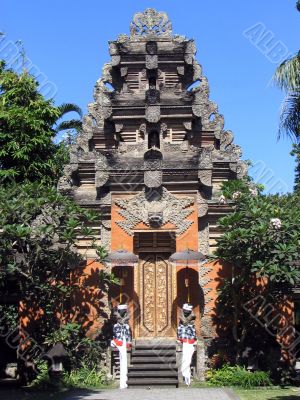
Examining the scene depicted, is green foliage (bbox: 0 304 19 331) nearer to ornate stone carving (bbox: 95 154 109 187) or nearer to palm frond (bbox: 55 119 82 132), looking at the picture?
ornate stone carving (bbox: 95 154 109 187)

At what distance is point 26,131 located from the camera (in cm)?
2120

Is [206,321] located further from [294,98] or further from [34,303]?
[294,98]

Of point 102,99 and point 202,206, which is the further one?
point 102,99

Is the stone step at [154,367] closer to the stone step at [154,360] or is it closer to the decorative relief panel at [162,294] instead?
the stone step at [154,360]

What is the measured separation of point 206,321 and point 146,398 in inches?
138

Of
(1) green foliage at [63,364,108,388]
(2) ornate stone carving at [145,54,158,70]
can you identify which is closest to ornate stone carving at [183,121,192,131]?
(2) ornate stone carving at [145,54,158,70]

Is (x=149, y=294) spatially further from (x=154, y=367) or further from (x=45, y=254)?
(x=45, y=254)

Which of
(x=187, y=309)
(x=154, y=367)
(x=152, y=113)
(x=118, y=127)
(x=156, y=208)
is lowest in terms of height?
(x=154, y=367)

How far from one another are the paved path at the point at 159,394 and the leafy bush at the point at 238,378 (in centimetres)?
69

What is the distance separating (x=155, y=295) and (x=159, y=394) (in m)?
3.46

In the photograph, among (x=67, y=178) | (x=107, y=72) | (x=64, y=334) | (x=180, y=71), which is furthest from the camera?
(x=107, y=72)

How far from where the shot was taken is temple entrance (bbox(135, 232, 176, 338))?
591 inches

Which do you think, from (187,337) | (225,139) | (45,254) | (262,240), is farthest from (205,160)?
(45,254)

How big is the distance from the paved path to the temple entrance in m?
2.28
